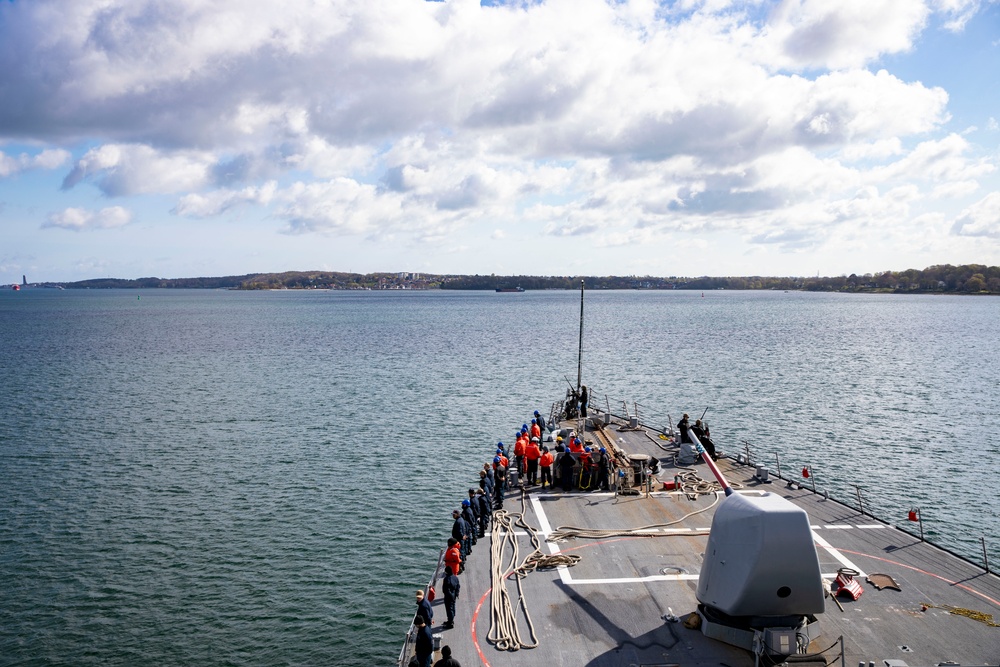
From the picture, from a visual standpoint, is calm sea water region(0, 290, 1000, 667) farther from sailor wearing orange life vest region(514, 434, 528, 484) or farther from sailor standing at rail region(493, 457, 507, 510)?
sailor wearing orange life vest region(514, 434, 528, 484)

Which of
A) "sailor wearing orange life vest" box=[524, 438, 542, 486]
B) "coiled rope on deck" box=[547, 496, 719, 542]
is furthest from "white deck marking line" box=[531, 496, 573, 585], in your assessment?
"sailor wearing orange life vest" box=[524, 438, 542, 486]

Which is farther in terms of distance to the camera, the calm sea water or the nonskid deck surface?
the calm sea water

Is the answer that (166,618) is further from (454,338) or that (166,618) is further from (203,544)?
(454,338)

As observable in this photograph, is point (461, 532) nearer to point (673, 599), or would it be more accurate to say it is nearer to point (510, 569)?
point (510, 569)

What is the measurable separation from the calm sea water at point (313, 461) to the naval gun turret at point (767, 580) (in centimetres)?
1000

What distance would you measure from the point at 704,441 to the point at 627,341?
7838 centimetres

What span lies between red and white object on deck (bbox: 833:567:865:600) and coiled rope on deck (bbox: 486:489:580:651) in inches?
227

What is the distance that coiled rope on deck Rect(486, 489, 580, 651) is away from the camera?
527 inches

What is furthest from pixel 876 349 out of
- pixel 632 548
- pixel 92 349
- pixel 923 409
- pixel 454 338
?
pixel 92 349

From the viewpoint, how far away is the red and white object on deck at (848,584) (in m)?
14.3

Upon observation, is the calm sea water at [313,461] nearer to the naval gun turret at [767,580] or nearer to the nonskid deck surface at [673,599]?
the nonskid deck surface at [673,599]

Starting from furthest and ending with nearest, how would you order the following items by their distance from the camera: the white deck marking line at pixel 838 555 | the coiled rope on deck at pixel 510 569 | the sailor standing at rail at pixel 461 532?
1. the sailor standing at rail at pixel 461 532
2. the white deck marking line at pixel 838 555
3. the coiled rope on deck at pixel 510 569

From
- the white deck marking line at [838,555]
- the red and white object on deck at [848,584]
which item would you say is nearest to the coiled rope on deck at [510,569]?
the red and white object on deck at [848,584]

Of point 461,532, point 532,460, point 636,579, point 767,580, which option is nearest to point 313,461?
point 532,460
